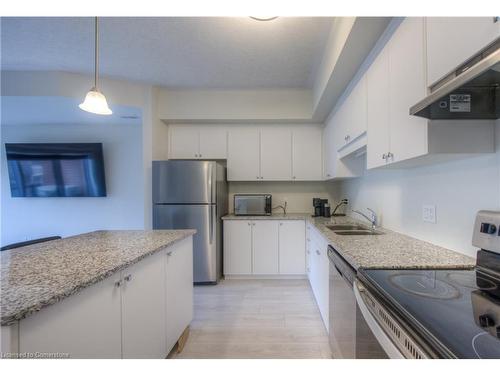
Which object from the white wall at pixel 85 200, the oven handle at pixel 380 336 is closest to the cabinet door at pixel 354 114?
the oven handle at pixel 380 336

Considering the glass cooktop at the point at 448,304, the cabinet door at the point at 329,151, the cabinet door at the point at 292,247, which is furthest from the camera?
the cabinet door at the point at 292,247

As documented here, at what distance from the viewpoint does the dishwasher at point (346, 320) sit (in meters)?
Answer: 0.89

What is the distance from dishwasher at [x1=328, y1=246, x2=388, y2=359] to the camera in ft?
2.92

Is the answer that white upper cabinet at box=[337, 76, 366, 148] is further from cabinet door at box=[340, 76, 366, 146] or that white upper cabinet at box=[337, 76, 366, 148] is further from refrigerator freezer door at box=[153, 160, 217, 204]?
refrigerator freezer door at box=[153, 160, 217, 204]

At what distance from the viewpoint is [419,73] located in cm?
102

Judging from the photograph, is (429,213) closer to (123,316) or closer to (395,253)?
(395,253)

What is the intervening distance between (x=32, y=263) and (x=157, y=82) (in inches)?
98.6

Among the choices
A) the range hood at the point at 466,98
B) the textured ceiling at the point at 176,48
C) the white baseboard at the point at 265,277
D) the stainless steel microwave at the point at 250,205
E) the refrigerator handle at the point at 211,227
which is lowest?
the white baseboard at the point at 265,277

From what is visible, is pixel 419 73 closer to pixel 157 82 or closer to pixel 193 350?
pixel 193 350

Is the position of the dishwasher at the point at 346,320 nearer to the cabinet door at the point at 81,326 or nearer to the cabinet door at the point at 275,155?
the cabinet door at the point at 81,326

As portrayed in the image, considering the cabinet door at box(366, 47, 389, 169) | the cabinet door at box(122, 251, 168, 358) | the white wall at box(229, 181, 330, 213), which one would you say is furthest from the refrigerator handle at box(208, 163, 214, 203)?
the cabinet door at box(366, 47, 389, 169)

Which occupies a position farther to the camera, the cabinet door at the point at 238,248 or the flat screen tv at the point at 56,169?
the flat screen tv at the point at 56,169

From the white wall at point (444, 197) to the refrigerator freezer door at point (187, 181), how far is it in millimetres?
1872

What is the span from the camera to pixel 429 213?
1.38 metres
